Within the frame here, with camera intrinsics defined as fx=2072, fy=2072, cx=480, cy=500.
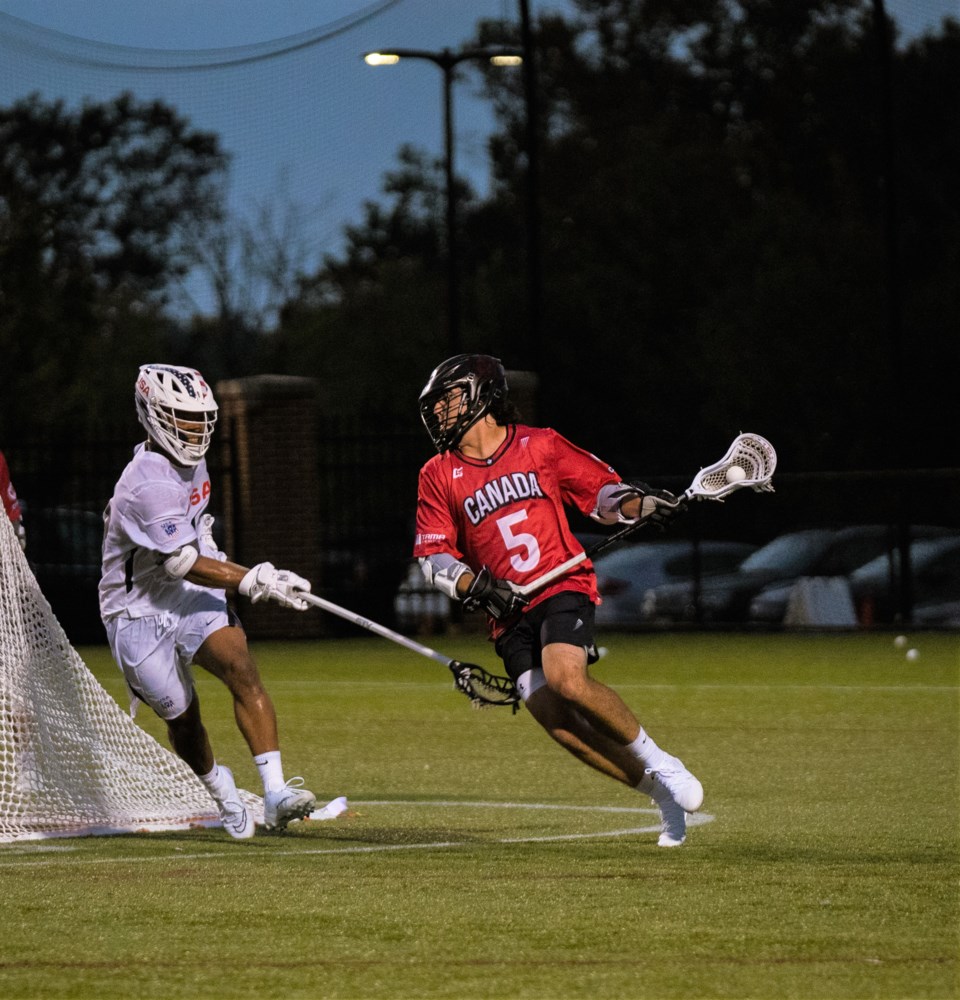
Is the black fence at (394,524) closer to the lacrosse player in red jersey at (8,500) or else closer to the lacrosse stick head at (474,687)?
the lacrosse player in red jersey at (8,500)

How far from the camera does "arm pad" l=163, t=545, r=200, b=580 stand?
8.38 metres

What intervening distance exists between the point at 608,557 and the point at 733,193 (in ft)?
74.0

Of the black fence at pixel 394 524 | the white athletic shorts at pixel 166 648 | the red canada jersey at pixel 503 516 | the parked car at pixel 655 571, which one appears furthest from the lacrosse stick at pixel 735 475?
the parked car at pixel 655 571

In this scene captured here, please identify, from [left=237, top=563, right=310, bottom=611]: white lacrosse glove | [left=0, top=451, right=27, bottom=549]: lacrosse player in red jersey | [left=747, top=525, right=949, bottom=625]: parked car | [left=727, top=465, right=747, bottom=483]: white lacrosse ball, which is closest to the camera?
[left=237, top=563, right=310, bottom=611]: white lacrosse glove

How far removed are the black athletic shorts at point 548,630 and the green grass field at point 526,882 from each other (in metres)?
0.75

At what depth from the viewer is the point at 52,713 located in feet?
31.0

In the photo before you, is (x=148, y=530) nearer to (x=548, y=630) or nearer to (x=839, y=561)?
(x=548, y=630)

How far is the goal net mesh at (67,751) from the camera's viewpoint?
30.1 ft

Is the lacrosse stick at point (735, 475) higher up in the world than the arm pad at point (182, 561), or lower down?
higher up

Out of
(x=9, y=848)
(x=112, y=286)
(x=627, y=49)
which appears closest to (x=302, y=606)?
(x=9, y=848)

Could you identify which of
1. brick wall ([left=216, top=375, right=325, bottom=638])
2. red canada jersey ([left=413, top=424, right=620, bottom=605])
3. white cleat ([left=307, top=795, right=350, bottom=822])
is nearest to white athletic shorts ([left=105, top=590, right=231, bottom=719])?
white cleat ([left=307, top=795, right=350, bottom=822])

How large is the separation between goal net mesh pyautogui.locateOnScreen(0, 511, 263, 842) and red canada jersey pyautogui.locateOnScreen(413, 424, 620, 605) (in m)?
1.86

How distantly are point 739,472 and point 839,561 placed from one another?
15589mm

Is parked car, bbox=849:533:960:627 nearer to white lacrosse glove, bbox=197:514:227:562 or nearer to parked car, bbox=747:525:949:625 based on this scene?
parked car, bbox=747:525:949:625
